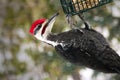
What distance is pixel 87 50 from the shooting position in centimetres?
264

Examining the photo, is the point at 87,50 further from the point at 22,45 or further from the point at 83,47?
the point at 22,45

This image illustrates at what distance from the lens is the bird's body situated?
8.39ft

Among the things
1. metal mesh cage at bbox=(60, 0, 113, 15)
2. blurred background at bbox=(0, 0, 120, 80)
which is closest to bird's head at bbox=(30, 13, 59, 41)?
metal mesh cage at bbox=(60, 0, 113, 15)

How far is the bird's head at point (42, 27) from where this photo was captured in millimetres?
2691

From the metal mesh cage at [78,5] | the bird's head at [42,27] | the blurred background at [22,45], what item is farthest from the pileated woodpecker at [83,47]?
the blurred background at [22,45]

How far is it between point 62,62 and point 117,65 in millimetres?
1070

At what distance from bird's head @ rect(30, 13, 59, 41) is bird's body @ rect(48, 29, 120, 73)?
5 centimetres

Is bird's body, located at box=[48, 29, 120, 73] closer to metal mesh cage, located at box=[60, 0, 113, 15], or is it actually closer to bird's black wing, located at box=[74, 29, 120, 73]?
bird's black wing, located at box=[74, 29, 120, 73]

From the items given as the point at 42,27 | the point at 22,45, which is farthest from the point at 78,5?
the point at 22,45

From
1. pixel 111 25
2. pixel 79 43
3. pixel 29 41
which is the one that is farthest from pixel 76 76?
pixel 79 43

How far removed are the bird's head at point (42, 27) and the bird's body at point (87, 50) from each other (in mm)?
47

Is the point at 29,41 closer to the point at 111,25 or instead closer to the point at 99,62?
the point at 111,25

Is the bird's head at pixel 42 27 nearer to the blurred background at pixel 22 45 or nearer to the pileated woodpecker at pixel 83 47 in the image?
the pileated woodpecker at pixel 83 47

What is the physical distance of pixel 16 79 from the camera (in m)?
6.09
